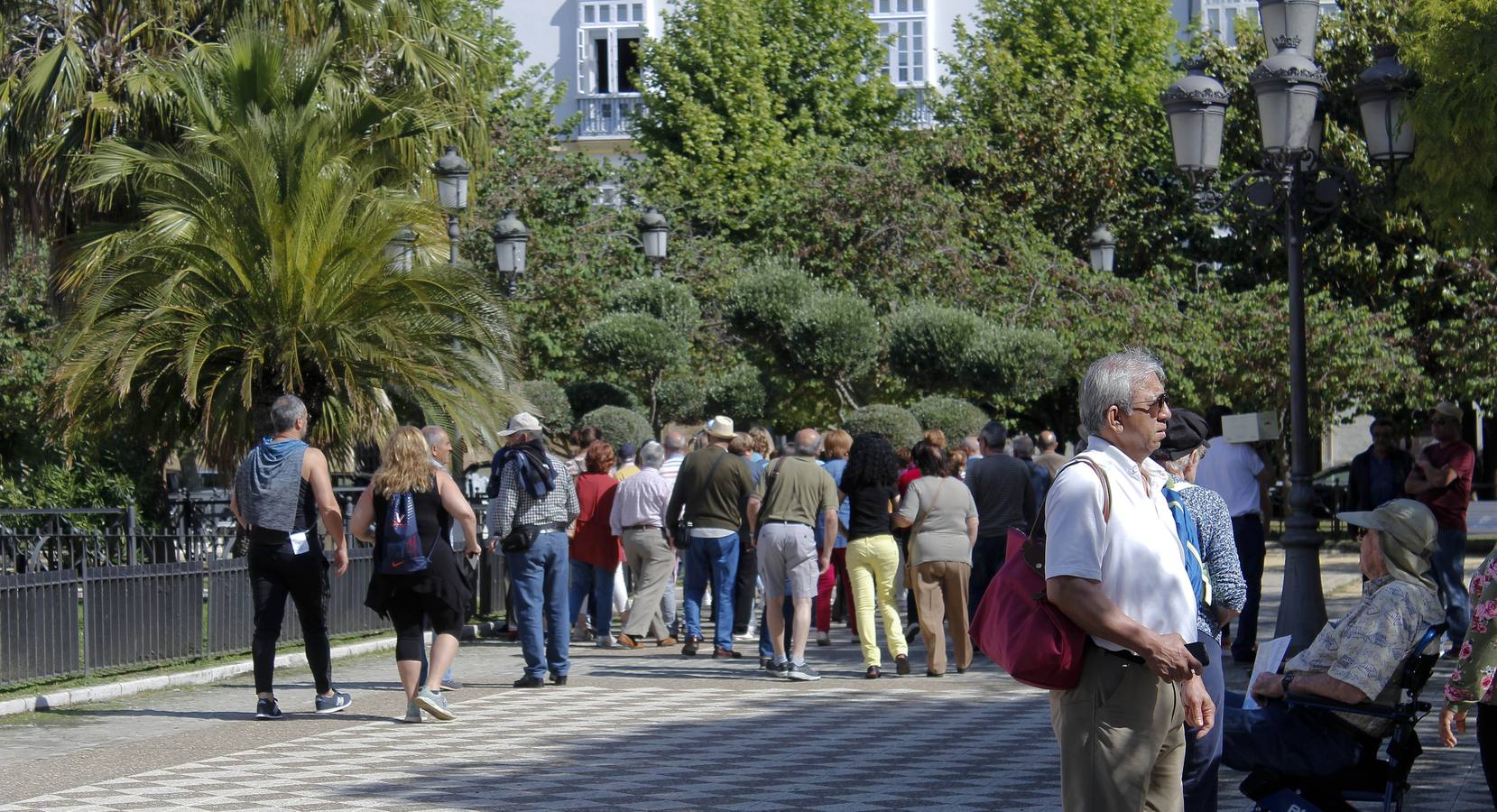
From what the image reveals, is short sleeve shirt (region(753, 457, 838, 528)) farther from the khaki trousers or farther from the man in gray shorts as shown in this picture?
the khaki trousers

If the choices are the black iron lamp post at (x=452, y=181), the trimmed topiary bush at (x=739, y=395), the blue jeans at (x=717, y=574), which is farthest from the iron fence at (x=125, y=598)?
the trimmed topiary bush at (x=739, y=395)

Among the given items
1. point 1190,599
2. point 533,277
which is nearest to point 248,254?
point 1190,599

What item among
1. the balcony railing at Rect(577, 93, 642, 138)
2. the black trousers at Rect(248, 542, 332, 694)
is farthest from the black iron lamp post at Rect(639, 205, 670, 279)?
the balcony railing at Rect(577, 93, 642, 138)

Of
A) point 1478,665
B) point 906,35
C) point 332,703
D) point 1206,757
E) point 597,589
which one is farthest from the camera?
point 906,35

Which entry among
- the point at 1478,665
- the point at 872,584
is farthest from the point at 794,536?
the point at 1478,665

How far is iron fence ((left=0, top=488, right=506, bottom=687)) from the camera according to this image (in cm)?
1105

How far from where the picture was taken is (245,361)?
45.9 feet

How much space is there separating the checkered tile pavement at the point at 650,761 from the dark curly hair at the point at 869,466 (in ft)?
5.42

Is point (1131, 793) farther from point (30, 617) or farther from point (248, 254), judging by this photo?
point (248, 254)

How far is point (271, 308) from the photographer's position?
568 inches

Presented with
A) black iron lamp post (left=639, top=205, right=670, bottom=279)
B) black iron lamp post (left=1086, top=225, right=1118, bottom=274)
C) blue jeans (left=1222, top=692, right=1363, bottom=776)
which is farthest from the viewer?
black iron lamp post (left=1086, top=225, right=1118, bottom=274)

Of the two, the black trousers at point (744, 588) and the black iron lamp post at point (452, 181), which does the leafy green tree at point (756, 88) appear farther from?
the black trousers at point (744, 588)

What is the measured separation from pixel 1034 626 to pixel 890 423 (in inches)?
679

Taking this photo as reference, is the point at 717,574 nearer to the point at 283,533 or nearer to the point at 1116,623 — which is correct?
the point at 283,533
